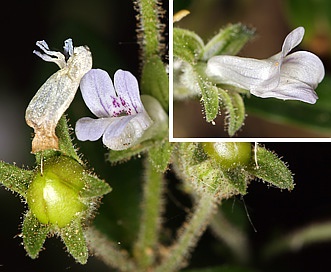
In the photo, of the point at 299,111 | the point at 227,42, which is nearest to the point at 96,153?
the point at 227,42

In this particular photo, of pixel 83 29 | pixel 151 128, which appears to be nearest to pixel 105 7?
pixel 83 29

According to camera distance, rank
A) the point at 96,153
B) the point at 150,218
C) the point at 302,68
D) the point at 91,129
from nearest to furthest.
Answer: the point at 91,129, the point at 302,68, the point at 150,218, the point at 96,153

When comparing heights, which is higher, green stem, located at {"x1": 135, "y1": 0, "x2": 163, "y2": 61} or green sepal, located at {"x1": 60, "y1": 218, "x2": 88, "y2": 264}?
green stem, located at {"x1": 135, "y1": 0, "x2": 163, "y2": 61}

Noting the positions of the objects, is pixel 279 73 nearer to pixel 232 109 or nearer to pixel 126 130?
pixel 232 109

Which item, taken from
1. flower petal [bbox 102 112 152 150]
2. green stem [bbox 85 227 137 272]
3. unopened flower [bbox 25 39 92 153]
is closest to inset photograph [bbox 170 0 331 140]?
flower petal [bbox 102 112 152 150]

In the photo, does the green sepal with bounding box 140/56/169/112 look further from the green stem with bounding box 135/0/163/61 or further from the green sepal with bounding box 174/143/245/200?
the green sepal with bounding box 174/143/245/200

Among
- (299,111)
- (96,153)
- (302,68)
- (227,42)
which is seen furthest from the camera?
(299,111)

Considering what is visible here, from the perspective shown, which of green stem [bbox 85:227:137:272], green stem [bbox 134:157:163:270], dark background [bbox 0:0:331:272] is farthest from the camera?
dark background [bbox 0:0:331:272]
